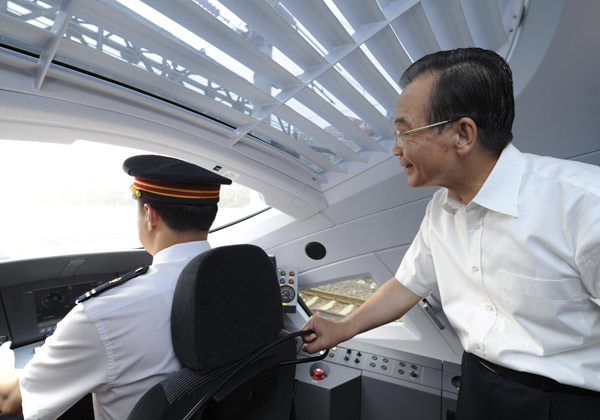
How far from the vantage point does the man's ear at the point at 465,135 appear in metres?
1.15

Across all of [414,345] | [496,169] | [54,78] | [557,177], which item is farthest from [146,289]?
[414,345]

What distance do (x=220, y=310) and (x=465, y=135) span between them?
91 cm

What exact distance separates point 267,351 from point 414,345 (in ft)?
6.20

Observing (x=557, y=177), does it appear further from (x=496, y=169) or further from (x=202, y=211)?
(x=202, y=211)

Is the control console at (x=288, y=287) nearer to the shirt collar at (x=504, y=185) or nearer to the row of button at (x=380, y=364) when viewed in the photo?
the row of button at (x=380, y=364)

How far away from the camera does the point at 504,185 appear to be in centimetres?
114

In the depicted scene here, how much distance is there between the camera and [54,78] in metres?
1.37

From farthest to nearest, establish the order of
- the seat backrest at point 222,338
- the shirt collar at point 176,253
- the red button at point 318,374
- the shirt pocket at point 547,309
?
the red button at point 318,374, the shirt collar at point 176,253, the shirt pocket at point 547,309, the seat backrest at point 222,338

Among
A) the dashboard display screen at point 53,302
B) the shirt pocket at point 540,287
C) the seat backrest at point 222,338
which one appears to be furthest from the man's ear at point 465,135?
the dashboard display screen at point 53,302

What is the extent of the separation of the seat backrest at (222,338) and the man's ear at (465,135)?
728 mm

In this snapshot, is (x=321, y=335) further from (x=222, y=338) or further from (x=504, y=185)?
(x=504, y=185)

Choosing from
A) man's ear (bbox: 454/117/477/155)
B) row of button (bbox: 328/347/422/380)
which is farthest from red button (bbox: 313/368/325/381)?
man's ear (bbox: 454/117/477/155)

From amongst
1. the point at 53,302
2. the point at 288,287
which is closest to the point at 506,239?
the point at 288,287

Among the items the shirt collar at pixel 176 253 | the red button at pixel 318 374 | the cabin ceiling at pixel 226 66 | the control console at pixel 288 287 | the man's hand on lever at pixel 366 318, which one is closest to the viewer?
the cabin ceiling at pixel 226 66
